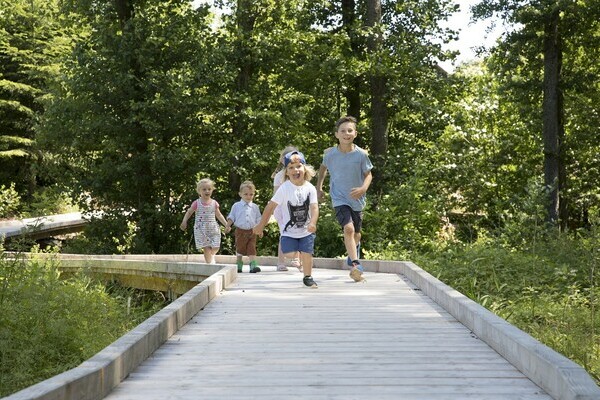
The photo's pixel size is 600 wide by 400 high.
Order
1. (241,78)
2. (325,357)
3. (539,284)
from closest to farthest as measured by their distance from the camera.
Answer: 1. (325,357)
2. (539,284)
3. (241,78)

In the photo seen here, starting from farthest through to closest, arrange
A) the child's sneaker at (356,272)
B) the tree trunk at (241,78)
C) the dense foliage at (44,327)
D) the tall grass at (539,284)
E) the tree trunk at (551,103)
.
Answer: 1. the tree trunk at (551,103)
2. the tree trunk at (241,78)
3. the child's sneaker at (356,272)
4. the tall grass at (539,284)
5. the dense foliage at (44,327)

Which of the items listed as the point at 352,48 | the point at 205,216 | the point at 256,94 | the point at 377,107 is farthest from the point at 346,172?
the point at 352,48

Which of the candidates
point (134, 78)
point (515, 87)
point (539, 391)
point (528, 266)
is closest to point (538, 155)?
point (515, 87)

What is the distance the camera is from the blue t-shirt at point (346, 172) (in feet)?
40.2

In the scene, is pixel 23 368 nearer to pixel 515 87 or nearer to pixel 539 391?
→ pixel 539 391

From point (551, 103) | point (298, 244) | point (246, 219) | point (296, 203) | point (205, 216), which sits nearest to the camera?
point (296, 203)

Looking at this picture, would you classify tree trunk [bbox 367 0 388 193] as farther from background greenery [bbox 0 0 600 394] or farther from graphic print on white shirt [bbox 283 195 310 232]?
graphic print on white shirt [bbox 283 195 310 232]

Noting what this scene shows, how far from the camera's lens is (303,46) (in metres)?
26.5

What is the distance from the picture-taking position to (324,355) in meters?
6.86

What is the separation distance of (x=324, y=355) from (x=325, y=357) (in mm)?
86

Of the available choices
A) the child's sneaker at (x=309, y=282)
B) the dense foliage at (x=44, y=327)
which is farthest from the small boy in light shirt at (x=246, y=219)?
the child's sneaker at (x=309, y=282)

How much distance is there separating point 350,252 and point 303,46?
15.1m

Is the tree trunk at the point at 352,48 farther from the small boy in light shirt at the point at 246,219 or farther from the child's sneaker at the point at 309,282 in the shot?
the child's sneaker at the point at 309,282

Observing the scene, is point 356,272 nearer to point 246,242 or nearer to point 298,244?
point 298,244
